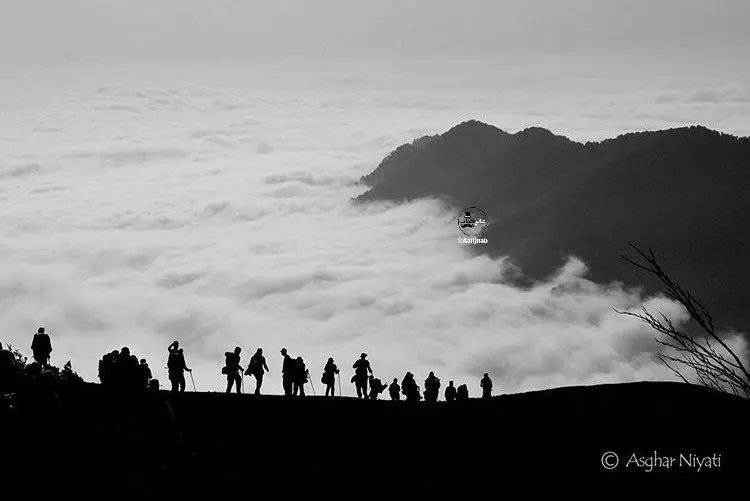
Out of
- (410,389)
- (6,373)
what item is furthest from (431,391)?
(6,373)

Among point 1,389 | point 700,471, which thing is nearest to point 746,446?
point 700,471

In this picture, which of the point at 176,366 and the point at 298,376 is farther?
the point at 298,376

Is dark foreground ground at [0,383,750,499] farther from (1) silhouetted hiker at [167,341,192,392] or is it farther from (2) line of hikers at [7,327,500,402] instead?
(1) silhouetted hiker at [167,341,192,392]

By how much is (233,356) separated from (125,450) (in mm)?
8051

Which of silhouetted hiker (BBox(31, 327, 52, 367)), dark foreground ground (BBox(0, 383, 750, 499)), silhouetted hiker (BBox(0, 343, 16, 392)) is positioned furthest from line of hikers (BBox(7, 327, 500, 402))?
dark foreground ground (BBox(0, 383, 750, 499))

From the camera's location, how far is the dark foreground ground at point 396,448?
48.0ft

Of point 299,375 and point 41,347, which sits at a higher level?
point 41,347

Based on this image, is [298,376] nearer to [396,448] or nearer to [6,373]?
[396,448]

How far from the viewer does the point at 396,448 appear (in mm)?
17250

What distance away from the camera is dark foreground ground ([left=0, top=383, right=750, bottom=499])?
14617mm

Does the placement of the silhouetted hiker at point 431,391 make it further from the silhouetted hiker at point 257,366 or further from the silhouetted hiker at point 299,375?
the silhouetted hiker at point 257,366

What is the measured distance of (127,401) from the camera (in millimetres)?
17656

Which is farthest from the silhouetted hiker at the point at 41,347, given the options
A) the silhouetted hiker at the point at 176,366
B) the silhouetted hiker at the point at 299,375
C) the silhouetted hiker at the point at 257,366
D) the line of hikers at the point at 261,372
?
the silhouetted hiker at the point at 299,375

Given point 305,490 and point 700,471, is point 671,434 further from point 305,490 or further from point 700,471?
point 305,490
